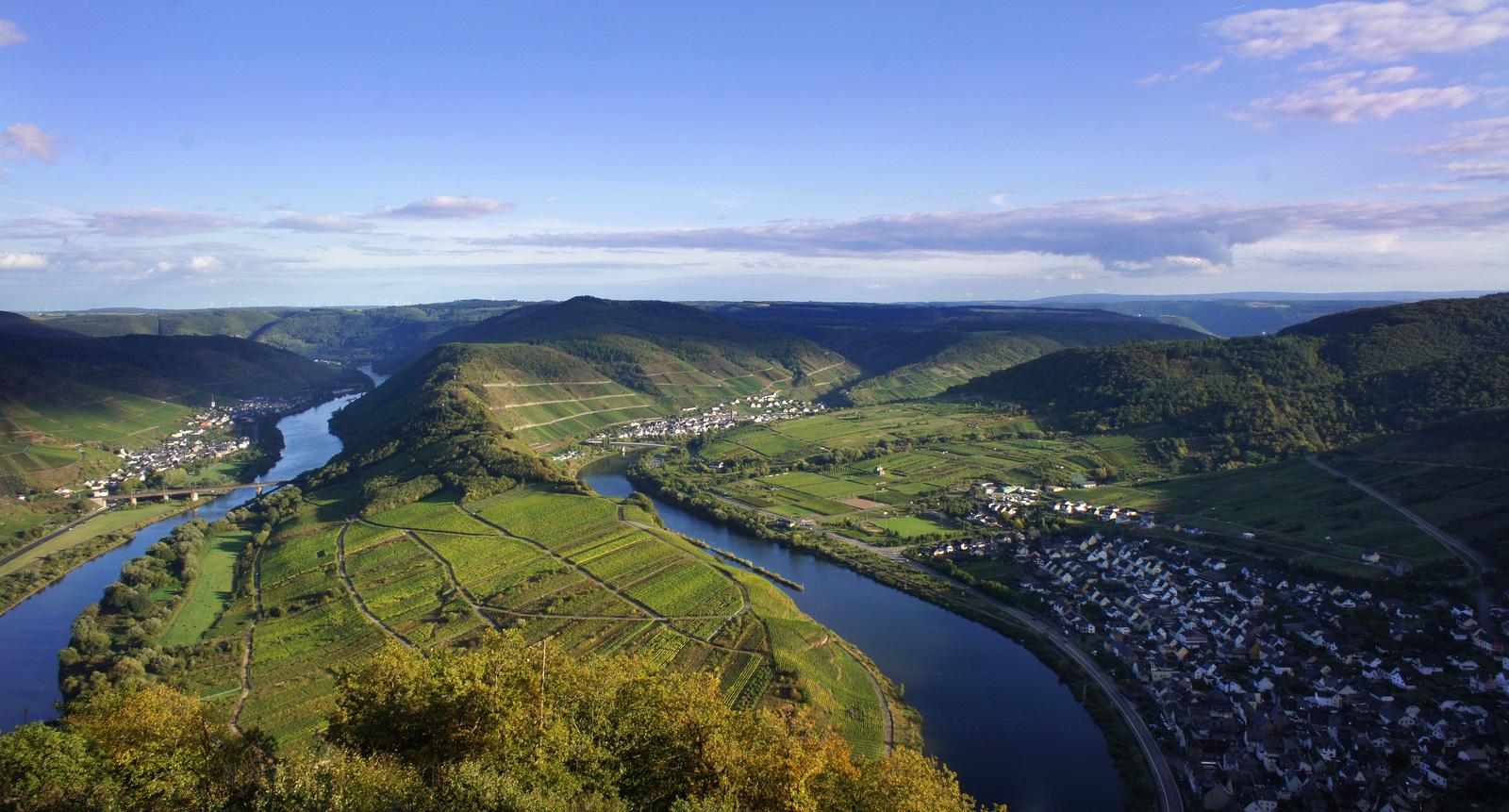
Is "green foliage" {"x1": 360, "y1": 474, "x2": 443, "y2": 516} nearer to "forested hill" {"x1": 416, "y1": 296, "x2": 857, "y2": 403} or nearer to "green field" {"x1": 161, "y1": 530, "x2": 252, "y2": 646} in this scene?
"green field" {"x1": 161, "y1": 530, "x2": 252, "y2": 646}

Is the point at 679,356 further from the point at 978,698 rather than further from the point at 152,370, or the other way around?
the point at 978,698

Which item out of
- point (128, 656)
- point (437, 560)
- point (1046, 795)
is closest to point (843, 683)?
point (1046, 795)

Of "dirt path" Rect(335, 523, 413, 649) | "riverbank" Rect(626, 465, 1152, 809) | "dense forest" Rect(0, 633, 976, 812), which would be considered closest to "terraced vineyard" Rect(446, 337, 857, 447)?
"riverbank" Rect(626, 465, 1152, 809)

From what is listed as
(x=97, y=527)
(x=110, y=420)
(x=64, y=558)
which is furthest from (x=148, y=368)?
(x=64, y=558)

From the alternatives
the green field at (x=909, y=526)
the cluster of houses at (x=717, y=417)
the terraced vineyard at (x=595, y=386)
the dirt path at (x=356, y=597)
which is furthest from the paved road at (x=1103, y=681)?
the terraced vineyard at (x=595, y=386)

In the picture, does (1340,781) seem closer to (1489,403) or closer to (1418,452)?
(1418,452)
